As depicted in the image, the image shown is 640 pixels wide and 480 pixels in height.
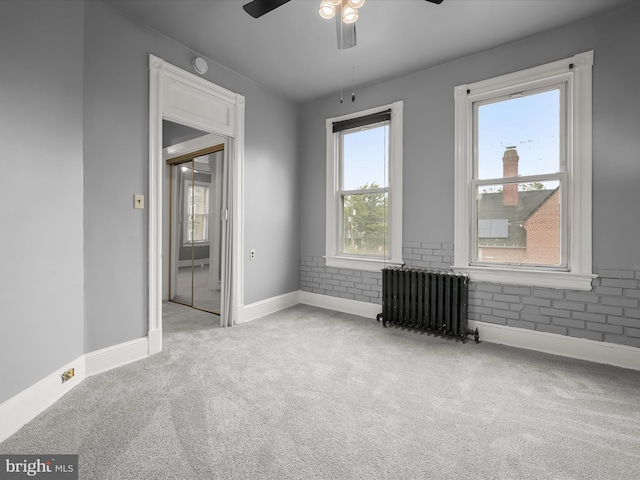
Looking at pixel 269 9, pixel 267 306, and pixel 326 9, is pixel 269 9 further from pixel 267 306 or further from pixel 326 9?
pixel 267 306

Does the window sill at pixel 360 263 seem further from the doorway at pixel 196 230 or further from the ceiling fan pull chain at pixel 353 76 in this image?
the ceiling fan pull chain at pixel 353 76

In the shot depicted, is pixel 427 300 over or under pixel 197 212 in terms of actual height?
under

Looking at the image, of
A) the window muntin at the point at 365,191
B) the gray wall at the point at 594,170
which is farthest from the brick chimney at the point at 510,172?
the window muntin at the point at 365,191

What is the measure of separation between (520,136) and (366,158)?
1.67 metres

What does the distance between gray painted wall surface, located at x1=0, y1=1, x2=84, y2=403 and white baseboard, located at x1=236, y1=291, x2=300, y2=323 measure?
170 centimetres

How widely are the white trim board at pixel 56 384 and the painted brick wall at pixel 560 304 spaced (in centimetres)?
267

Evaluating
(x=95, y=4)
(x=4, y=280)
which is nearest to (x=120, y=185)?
(x=4, y=280)

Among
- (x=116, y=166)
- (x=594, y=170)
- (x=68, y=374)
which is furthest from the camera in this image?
(x=594, y=170)

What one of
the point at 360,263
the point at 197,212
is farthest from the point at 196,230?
the point at 360,263

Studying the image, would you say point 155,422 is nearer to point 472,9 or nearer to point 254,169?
point 254,169

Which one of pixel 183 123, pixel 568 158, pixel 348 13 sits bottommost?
pixel 568 158

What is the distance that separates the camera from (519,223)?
305 centimetres

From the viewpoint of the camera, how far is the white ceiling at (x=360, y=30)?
246 centimetres

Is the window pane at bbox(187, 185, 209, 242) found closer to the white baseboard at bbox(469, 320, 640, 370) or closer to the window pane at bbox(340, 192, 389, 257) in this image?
the window pane at bbox(340, 192, 389, 257)
